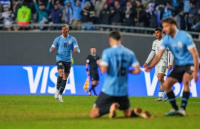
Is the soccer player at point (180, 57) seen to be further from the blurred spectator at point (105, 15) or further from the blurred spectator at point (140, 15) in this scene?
the blurred spectator at point (105, 15)

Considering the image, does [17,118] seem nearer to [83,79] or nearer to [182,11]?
[83,79]

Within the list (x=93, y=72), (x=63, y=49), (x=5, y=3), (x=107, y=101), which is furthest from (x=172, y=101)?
(x=5, y=3)

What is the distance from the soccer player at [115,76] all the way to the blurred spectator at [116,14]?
18380 mm

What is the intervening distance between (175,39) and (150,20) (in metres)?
17.0

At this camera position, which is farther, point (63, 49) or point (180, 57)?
point (63, 49)

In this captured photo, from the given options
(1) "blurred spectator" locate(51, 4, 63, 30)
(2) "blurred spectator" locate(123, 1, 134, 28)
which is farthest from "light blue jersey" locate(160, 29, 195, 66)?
(1) "blurred spectator" locate(51, 4, 63, 30)

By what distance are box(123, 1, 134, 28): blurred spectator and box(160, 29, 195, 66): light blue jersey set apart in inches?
652

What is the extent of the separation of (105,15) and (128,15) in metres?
1.30

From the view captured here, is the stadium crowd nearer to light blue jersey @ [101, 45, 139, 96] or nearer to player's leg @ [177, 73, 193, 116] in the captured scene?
player's leg @ [177, 73, 193, 116]

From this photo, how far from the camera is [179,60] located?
14688 millimetres

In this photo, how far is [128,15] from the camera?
31.5 m

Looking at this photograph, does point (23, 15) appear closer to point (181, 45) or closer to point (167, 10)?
point (167, 10)

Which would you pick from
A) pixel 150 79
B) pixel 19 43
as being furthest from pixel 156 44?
pixel 19 43

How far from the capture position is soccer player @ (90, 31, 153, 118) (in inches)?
522
